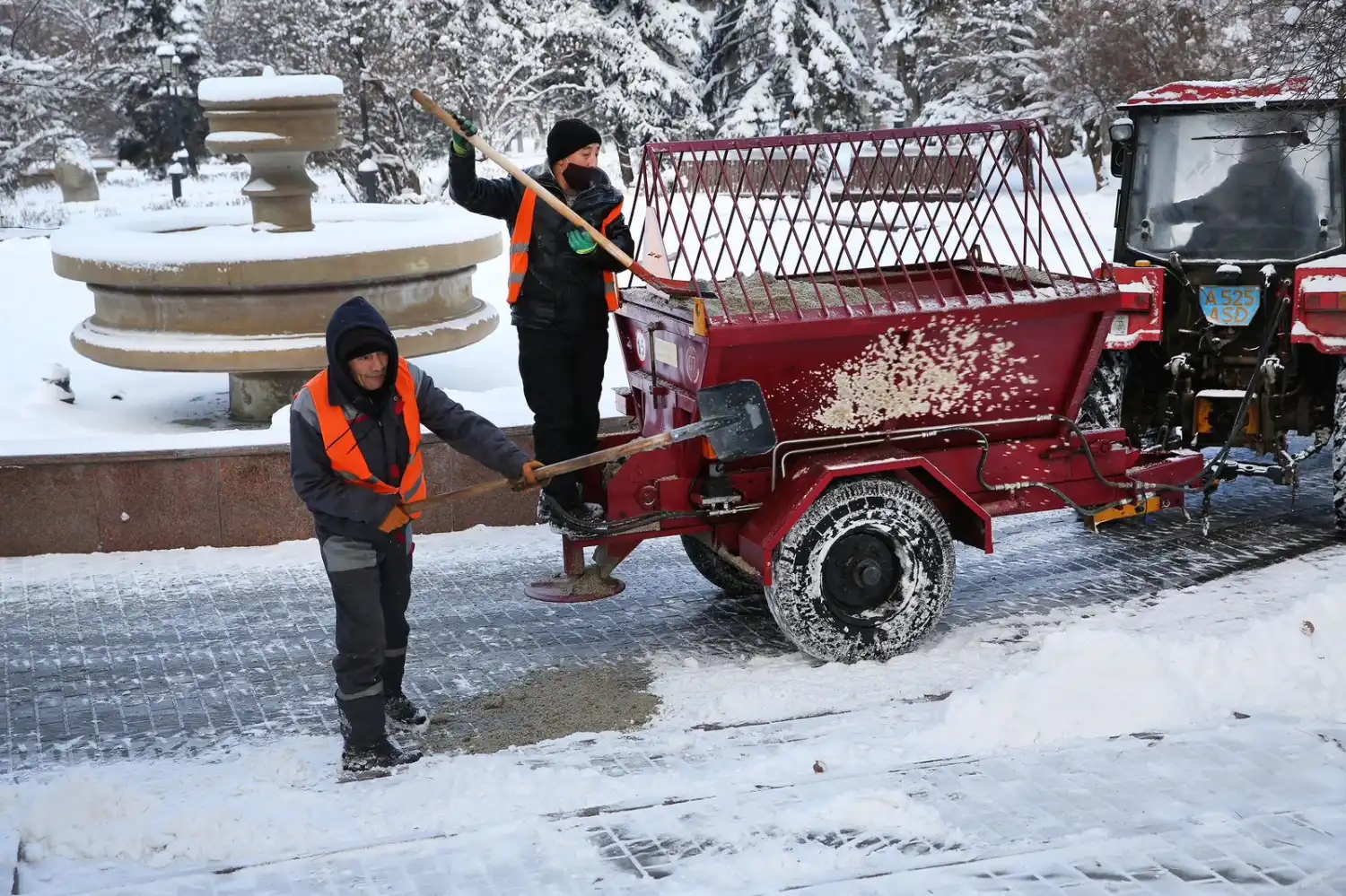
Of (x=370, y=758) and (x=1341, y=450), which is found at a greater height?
(x=1341, y=450)

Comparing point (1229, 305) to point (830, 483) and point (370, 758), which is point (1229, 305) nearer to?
point (830, 483)

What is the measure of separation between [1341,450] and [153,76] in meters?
36.2

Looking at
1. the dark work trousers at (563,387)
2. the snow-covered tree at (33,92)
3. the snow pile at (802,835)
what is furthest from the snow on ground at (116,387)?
the snow-covered tree at (33,92)

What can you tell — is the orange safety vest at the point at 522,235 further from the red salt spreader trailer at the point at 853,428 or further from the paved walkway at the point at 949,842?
the paved walkway at the point at 949,842

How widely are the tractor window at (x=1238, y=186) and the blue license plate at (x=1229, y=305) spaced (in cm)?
24

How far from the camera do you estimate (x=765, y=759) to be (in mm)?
4816

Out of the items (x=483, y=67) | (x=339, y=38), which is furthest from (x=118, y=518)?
(x=339, y=38)

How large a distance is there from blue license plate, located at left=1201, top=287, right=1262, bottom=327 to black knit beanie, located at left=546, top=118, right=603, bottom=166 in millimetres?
3579

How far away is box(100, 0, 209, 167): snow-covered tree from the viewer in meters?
37.1

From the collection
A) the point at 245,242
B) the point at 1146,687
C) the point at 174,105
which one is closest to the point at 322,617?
the point at 1146,687

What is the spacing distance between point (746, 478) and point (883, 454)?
1.81 ft

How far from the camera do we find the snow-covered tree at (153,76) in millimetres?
37094

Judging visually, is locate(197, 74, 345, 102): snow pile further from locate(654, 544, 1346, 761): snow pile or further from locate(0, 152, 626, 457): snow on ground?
locate(654, 544, 1346, 761): snow pile

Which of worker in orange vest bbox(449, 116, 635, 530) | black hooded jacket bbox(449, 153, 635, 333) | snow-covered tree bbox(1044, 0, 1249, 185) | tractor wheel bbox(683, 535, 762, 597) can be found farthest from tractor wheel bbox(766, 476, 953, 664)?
snow-covered tree bbox(1044, 0, 1249, 185)
